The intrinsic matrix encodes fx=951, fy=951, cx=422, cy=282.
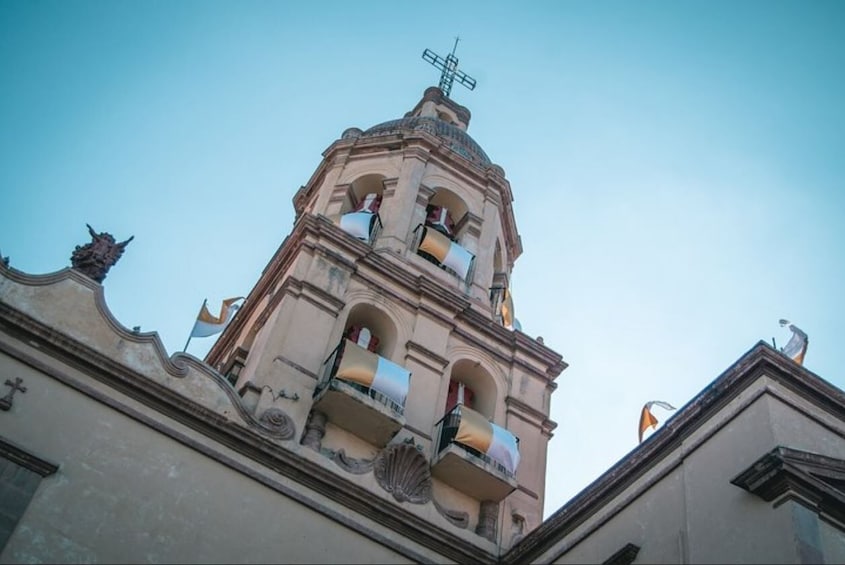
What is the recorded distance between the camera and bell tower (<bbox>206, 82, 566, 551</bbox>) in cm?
1800

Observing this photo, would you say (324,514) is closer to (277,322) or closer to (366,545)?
(366,545)

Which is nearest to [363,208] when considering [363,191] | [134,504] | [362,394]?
[363,191]

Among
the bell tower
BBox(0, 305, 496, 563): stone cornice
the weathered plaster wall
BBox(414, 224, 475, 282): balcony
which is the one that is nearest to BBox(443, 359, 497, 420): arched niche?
the bell tower

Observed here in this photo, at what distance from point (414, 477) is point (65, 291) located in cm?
714

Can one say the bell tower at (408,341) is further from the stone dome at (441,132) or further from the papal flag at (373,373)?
the stone dome at (441,132)

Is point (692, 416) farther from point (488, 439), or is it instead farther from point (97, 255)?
point (97, 255)

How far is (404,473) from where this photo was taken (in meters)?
17.9

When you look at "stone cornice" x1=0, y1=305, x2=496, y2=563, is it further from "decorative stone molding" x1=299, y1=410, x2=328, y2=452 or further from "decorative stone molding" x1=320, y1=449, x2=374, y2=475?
"decorative stone molding" x1=299, y1=410, x2=328, y2=452

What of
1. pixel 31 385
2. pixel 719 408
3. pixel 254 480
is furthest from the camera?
pixel 254 480

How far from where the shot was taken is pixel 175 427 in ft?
51.5

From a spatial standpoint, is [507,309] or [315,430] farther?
[507,309]

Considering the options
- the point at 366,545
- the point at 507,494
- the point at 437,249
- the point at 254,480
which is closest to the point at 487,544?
the point at 507,494

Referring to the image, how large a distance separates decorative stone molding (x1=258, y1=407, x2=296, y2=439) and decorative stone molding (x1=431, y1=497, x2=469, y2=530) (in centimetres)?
305

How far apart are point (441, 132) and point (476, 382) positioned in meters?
9.18
